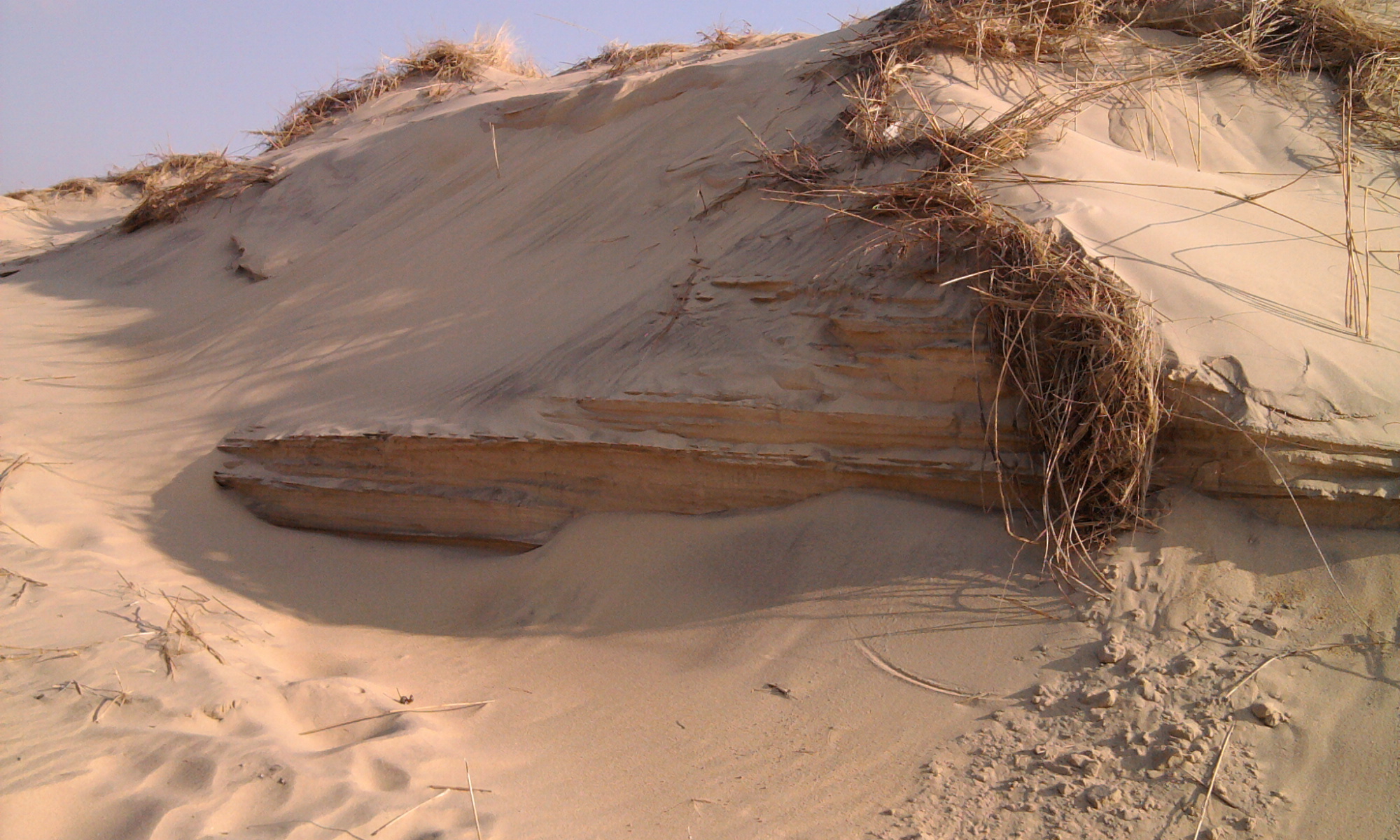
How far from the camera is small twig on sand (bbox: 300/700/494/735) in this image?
2.61 metres

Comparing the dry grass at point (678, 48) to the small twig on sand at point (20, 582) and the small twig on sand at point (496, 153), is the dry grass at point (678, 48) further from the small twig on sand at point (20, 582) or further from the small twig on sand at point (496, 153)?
the small twig on sand at point (20, 582)

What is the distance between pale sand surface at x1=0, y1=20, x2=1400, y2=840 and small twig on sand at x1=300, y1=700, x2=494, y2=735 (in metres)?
0.03

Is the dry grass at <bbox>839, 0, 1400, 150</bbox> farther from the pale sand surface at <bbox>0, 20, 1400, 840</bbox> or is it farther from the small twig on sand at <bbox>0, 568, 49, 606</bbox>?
the small twig on sand at <bbox>0, 568, 49, 606</bbox>

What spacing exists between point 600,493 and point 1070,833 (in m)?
2.06

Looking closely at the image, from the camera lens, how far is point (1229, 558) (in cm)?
263

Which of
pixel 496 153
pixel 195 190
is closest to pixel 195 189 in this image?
pixel 195 190

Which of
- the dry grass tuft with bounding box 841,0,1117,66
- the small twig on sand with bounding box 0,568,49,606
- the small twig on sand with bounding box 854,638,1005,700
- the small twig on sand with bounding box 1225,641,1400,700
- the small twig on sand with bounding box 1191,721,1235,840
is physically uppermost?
the dry grass tuft with bounding box 841,0,1117,66

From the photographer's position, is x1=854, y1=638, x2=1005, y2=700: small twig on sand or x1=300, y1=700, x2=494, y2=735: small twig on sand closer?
x1=854, y1=638, x2=1005, y2=700: small twig on sand

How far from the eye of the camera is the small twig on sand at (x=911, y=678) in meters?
2.50

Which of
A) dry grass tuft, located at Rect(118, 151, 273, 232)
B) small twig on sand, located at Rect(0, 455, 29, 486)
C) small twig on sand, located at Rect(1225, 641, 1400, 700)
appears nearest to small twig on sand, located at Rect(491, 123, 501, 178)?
dry grass tuft, located at Rect(118, 151, 273, 232)

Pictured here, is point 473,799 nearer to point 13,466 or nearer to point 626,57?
point 13,466

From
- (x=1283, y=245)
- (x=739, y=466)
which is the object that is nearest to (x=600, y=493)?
(x=739, y=466)

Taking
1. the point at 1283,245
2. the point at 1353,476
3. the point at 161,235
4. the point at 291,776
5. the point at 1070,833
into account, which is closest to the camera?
the point at 1070,833

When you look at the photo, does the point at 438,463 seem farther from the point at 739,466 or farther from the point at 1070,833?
the point at 1070,833
